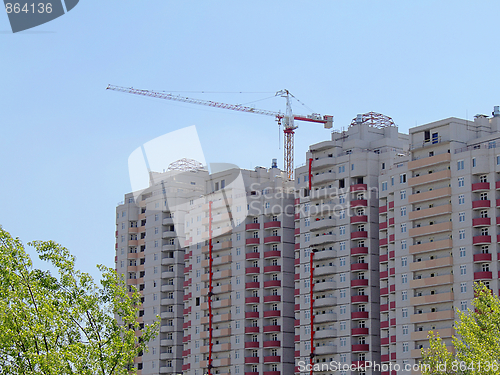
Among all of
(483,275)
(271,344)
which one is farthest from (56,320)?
(271,344)

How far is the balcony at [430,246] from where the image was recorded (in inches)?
4203

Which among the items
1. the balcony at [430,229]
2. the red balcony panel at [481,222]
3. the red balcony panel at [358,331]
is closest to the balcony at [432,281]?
the balcony at [430,229]

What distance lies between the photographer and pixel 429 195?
10975 centimetres

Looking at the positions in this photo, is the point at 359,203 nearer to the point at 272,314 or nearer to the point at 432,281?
the point at 432,281

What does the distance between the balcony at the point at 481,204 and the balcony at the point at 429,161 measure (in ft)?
22.0

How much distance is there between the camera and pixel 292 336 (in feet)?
427

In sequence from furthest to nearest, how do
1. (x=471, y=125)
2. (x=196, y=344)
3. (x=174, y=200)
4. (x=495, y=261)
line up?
(x=174, y=200) < (x=196, y=344) < (x=471, y=125) < (x=495, y=261)

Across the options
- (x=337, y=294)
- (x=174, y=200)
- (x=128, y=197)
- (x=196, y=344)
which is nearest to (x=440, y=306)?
(x=337, y=294)

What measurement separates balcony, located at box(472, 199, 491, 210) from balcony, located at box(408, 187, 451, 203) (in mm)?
3925

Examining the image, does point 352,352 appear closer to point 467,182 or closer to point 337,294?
point 337,294

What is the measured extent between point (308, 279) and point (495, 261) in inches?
1182

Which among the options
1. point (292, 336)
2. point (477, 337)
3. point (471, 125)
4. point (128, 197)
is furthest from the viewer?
point (128, 197)

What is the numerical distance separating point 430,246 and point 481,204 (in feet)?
27.0

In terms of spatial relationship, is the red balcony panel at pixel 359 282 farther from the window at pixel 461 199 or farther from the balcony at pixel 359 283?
the window at pixel 461 199
